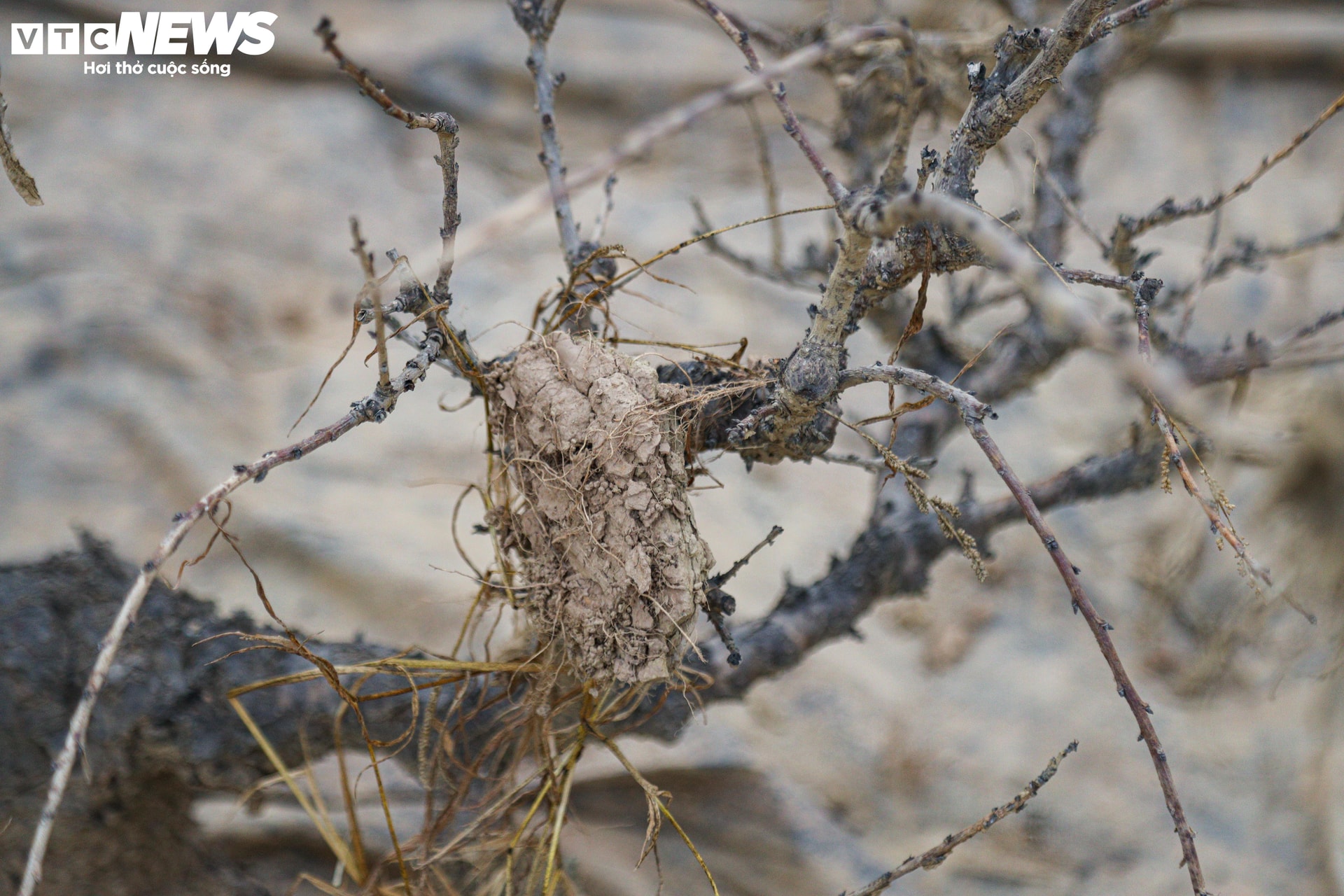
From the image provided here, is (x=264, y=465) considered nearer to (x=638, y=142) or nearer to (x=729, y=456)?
(x=638, y=142)

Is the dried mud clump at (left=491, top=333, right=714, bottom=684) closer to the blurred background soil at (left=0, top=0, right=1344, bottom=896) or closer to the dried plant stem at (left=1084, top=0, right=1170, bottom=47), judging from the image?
the blurred background soil at (left=0, top=0, right=1344, bottom=896)

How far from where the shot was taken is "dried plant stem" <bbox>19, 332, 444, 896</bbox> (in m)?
0.64

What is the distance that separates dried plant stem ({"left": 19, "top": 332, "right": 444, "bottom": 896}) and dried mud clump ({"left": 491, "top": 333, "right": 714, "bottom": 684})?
0.15 meters

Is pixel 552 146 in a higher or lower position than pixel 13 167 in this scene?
higher

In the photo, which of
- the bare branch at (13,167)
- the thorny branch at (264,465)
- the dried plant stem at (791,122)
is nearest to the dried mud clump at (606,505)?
the thorny branch at (264,465)

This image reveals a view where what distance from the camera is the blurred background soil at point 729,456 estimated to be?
2.21 metres

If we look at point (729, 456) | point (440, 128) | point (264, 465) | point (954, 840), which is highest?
point (729, 456)

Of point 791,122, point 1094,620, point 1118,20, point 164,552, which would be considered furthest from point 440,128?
point 1094,620

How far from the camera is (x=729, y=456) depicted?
10.5ft

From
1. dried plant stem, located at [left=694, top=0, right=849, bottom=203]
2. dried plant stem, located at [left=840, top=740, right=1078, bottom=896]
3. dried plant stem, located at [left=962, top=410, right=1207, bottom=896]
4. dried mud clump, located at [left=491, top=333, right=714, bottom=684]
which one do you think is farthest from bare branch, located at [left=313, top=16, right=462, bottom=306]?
dried plant stem, located at [left=840, top=740, right=1078, bottom=896]

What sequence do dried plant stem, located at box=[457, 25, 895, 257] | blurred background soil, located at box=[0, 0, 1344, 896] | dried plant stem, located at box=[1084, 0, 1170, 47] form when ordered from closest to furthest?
dried plant stem, located at box=[457, 25, 895, 257]
dried plant stem, located at box=[1084, 0, 1170, 47]
blurred background soil, located at box=[0, 0, 1344, 896]

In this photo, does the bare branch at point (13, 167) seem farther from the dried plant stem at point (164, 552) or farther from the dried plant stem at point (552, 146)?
the dried plant stem at point (552, 146)

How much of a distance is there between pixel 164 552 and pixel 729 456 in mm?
2568

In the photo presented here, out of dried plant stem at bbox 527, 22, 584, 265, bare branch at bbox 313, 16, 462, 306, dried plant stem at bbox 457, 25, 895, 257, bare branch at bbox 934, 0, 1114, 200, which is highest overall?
dried plant stem at bbox 527, 22, 584, 265
